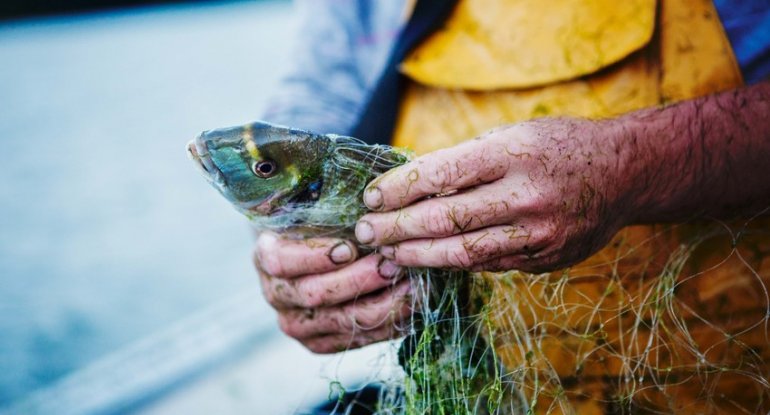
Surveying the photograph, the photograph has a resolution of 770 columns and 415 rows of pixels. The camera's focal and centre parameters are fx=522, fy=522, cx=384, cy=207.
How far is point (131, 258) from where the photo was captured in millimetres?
3697

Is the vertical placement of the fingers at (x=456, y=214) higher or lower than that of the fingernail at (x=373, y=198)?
lower

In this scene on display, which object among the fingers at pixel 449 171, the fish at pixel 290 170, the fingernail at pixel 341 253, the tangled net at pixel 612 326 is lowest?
the tangled net at pixel 612 326

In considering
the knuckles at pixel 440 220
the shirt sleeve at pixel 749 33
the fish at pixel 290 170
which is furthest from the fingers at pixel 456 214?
the shirt sleeve at pixel 749 33

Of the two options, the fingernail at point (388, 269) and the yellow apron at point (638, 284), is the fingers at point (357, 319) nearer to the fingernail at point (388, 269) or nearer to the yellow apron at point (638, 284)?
the fingernail at point (388, 269)

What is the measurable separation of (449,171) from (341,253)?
29 centimetres

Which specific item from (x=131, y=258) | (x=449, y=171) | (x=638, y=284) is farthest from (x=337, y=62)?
(x=131, y=258)

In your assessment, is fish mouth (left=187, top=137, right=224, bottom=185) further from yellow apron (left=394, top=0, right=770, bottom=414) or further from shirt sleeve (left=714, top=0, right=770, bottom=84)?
shirt sleeve (left=714, top=0, right=770, bottom=84)

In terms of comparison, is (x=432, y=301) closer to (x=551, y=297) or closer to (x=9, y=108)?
(x=551, y=297)

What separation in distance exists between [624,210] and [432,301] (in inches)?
15.2

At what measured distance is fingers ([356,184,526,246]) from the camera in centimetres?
81

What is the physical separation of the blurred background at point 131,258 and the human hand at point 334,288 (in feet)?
0.25

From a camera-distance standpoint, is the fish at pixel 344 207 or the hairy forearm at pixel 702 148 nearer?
the fish at pixel 344 207

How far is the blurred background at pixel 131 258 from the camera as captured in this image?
6.32 ft

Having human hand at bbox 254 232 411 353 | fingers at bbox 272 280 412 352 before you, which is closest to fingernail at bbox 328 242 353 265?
human hand at bbox 254 232 411 353
